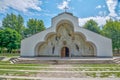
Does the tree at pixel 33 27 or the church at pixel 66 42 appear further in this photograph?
the tree at pixel 33 27

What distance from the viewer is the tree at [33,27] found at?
49.0 metres

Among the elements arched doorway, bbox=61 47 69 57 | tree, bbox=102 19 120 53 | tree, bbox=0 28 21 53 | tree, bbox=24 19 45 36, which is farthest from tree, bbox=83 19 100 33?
arched doorway, bbox=61 47 69 57

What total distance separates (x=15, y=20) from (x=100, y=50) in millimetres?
34498

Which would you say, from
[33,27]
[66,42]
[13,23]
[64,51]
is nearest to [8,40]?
[64,51]

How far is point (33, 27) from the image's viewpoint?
4919 cm

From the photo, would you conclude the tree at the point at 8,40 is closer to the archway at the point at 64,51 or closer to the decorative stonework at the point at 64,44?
the decorative stonework at the point at 64,44

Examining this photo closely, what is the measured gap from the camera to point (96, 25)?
46875 millimetres

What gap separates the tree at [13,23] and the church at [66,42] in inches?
1042

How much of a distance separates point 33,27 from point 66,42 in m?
26.7

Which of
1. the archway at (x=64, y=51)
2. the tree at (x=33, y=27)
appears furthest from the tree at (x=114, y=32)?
the tree at (x=33, y=27)

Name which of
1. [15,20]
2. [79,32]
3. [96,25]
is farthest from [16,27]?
[79,32]

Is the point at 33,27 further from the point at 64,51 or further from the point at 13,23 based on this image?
the point at 64,51

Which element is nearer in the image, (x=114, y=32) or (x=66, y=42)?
(x=66, y=42)

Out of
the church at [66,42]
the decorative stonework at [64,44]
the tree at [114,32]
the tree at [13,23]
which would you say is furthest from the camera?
the tree at [13,23]
